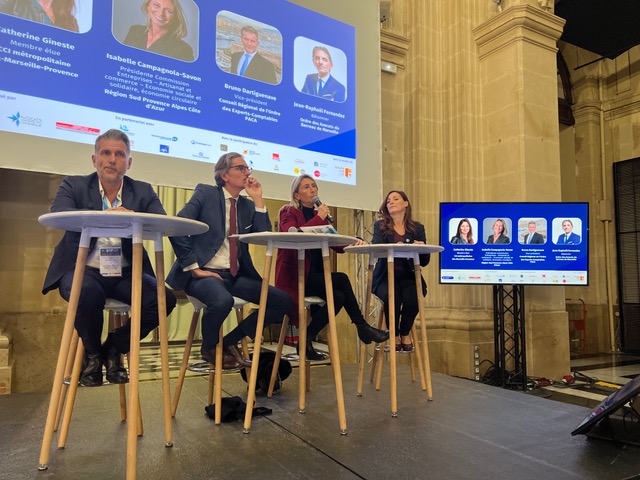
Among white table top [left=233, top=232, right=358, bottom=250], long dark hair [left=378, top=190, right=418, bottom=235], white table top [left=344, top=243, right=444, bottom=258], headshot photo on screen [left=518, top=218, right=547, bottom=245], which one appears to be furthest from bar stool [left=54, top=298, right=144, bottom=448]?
headshot photo on screen [left=518, top=218, right=547, bottom=245]

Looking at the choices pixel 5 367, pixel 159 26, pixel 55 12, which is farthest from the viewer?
pixel 159 26

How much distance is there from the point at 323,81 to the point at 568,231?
251 centimetres

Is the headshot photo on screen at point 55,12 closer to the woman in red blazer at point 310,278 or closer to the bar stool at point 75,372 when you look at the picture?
the woman in red blazer at point 310,278

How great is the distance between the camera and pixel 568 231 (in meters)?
4.26

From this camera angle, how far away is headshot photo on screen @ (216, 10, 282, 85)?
3.62m

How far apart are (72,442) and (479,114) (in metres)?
4.89

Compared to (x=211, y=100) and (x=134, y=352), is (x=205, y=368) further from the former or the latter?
(x=211, y=100)

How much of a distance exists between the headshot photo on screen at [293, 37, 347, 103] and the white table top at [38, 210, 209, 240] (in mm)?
2585

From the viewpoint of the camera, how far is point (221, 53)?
3.60 m

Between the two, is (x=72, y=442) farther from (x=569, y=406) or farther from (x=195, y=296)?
(x=569, y=406)

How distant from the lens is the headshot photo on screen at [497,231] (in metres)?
4.31

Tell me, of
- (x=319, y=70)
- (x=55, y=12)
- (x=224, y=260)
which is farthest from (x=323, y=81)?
(x=224, y=260)

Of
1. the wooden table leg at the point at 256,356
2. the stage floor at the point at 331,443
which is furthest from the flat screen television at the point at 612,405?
the wooden table leg at the point at 256,356

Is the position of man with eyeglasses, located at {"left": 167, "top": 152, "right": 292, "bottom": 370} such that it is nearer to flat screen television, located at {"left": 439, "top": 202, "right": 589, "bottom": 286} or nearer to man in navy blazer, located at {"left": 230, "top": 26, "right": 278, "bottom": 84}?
man in navy blazer, located at {"left": 230, "top": 26, "right": 278, "bottom": 84}
